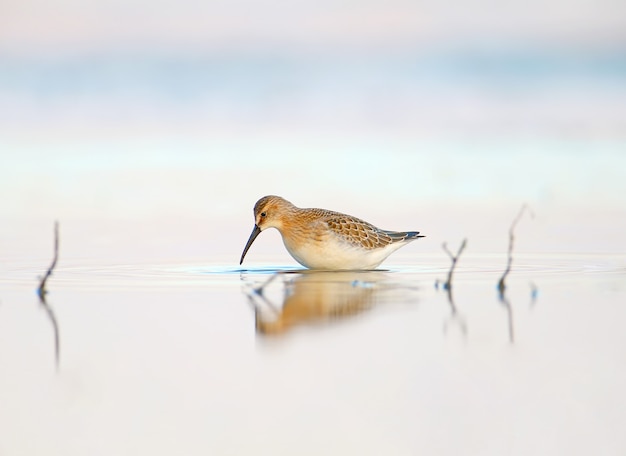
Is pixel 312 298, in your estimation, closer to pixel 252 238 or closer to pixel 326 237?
pixel 326 237

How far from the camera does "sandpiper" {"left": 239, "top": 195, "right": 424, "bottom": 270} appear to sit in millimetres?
8703

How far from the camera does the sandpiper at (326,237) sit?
8.70m

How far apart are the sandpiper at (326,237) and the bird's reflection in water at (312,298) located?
296mm

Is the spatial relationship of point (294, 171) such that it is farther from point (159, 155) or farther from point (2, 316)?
point (2, 316)

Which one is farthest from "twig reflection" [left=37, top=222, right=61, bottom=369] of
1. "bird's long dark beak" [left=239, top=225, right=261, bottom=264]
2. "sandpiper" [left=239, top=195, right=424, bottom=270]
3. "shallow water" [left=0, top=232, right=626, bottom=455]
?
"sandpiper" [left=239, top=195, right=424, bottom=270]

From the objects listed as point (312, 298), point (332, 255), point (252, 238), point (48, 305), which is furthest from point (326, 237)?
point (48, 305)

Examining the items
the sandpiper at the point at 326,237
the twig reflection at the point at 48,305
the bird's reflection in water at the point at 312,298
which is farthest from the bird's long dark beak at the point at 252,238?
the twig reflection at the point at 48,305

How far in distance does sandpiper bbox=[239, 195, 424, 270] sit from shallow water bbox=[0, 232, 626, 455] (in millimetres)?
938

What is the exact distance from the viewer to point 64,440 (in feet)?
14.1

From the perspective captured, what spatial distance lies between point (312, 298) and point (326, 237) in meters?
1.83

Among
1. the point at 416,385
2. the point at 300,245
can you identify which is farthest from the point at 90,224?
the point at 416,385

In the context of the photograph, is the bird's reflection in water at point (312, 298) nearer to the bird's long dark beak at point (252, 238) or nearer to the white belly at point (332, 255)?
the white belly at point (332, 255)

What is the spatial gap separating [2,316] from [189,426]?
2.15 meters

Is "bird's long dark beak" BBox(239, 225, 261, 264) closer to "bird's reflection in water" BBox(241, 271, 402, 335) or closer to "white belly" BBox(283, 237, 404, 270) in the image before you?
"white belly" BBox(283, 237, 404, 270)
